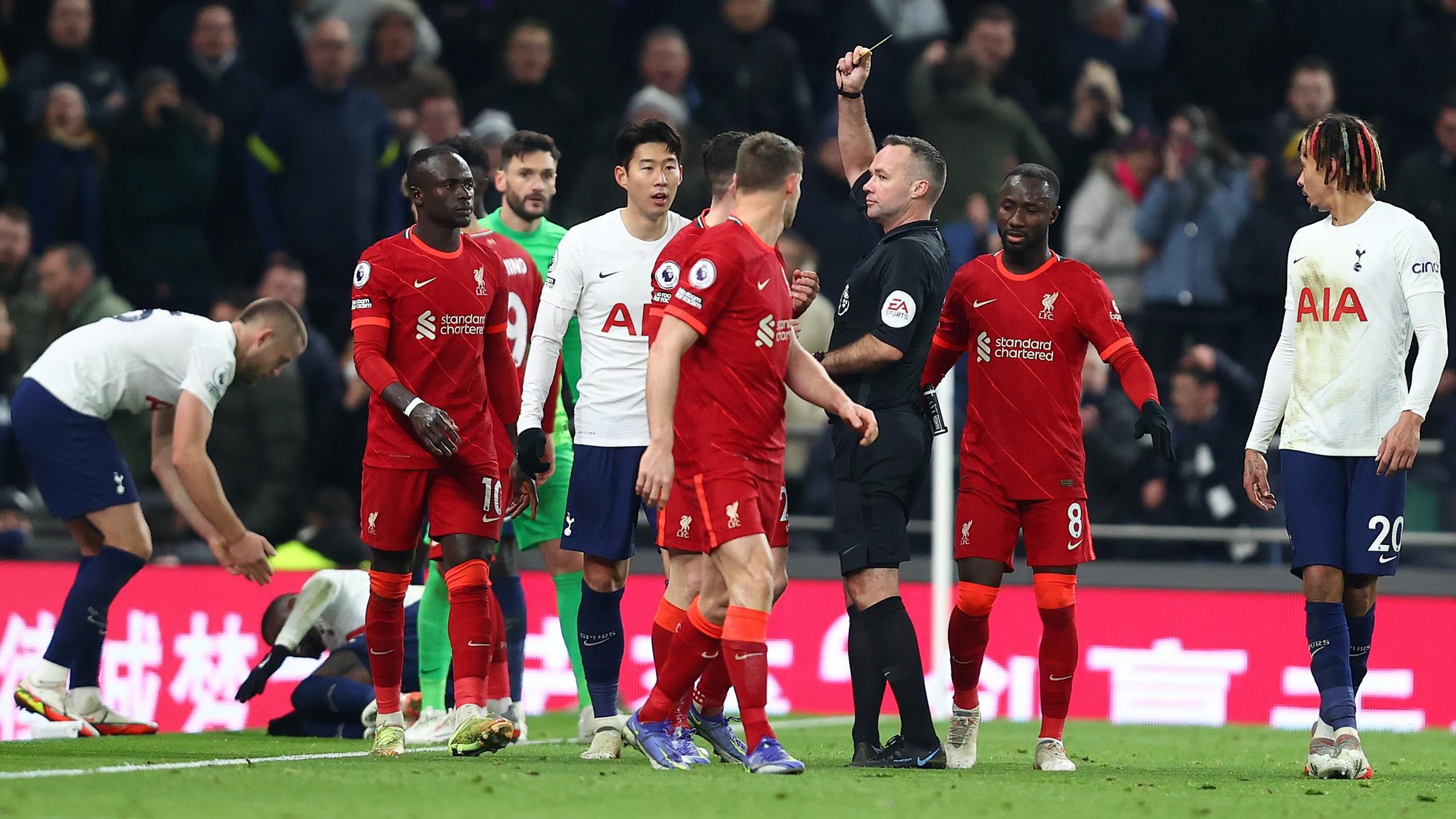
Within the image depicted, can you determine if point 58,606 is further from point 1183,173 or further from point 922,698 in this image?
point 1183,173

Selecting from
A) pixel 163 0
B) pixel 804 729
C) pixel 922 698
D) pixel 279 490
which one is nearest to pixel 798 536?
pixel 804 729

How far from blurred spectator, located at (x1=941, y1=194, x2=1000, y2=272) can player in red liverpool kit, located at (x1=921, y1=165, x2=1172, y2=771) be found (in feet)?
19.1

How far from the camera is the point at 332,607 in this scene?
10.3 meters

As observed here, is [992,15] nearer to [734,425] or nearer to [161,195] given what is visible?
[161,195]

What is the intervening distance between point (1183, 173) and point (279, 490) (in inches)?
270

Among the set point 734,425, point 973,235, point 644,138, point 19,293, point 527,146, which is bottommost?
point 734,425

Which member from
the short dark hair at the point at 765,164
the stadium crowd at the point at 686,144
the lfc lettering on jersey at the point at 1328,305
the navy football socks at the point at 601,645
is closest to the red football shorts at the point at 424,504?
the navy football socks at the point at 601,645

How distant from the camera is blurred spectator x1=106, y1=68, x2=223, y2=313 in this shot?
570 inches

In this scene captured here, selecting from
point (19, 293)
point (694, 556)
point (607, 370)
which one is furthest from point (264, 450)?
point (694, 556)

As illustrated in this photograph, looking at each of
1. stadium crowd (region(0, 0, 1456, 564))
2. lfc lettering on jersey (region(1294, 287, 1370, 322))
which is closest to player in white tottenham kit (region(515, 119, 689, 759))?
lfc lettering on jersey (region(1294, 287, 1370, 322))

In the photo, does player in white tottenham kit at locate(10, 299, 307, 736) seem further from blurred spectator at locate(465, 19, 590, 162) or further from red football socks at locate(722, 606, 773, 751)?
blurred spectator at locate(465, 19, 590, 162)

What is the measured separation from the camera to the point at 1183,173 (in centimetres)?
1402

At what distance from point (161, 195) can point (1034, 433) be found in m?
9.02

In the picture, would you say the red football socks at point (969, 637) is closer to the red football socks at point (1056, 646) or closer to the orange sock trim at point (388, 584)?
the red football socks at point (1056, 646)
